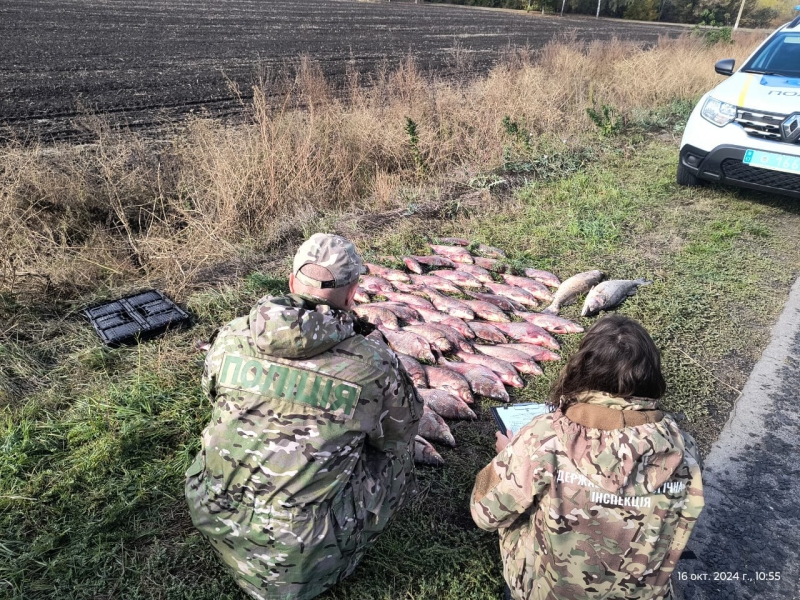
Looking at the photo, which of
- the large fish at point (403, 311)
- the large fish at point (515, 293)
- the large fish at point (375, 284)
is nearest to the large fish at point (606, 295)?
the large fish at point (515, 293)

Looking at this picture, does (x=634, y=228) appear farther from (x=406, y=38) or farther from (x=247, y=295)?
(x=406, y=38)

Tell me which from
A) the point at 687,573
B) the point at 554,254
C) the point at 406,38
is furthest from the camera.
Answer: the point at 406,38

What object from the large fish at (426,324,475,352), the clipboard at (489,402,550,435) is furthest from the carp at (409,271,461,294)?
the clipboard at (489,402,550,435)

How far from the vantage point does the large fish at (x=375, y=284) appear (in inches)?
193

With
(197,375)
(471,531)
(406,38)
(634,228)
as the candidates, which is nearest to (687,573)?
(471,531)

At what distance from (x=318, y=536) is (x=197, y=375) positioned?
2.06 metres

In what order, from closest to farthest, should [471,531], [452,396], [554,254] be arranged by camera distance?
[471,531] → [452,396] → [554,254]

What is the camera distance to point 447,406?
355cm

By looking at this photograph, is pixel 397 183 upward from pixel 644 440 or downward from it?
downward

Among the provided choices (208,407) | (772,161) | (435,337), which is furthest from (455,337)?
(772,161)

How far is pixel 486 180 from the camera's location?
7500mm

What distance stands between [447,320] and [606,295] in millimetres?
1412

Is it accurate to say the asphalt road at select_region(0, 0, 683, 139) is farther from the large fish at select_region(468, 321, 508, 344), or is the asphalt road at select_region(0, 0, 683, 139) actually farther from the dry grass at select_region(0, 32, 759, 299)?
the large fish at select_region(468, 321, 508, 344)

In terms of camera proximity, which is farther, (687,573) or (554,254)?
(554,254)
